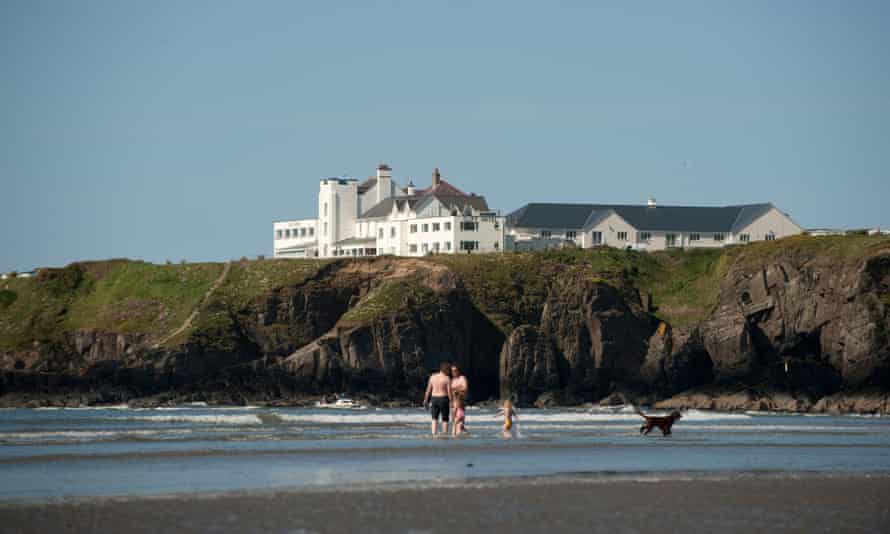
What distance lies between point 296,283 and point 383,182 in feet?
92.2

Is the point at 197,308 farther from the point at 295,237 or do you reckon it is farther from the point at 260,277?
the point at 295,237

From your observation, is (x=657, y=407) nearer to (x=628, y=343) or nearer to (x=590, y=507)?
(x=628, y=343)

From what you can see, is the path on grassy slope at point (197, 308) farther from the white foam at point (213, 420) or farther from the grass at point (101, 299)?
the white foam at point (213, 420)

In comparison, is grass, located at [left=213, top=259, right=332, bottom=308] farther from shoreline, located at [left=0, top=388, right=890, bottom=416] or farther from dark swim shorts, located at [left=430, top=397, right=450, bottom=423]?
dark swim shorts, located at [left=430, top=397, right=450, bottom=423]

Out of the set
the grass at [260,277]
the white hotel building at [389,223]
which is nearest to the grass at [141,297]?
the grass at [260,277]

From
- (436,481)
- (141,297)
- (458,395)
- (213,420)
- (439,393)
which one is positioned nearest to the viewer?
(436,481)

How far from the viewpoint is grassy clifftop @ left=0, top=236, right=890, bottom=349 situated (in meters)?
96.1

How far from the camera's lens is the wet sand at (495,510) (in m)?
21.2

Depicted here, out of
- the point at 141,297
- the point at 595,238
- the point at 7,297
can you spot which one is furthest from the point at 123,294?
the point at 595,238

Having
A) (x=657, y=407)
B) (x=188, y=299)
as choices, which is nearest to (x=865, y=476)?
(x=657, y=407)

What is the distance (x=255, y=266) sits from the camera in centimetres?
10550

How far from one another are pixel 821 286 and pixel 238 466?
65323 millimetres

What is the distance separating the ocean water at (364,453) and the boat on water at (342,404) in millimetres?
24293

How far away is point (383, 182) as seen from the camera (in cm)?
12650
